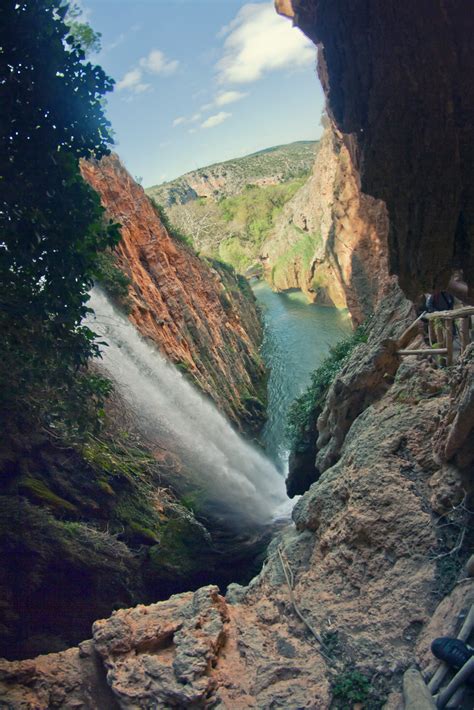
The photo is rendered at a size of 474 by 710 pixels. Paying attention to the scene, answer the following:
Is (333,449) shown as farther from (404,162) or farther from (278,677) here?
(404,162)

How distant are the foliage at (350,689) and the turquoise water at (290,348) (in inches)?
601

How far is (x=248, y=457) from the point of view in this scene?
751 inches

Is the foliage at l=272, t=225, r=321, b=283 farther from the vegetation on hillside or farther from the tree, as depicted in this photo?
the tree

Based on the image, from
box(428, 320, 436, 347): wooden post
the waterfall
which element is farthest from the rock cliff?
the waterfall

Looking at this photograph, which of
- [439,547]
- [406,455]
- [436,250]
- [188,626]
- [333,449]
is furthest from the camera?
[333,449]

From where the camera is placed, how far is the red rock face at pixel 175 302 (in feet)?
57.1

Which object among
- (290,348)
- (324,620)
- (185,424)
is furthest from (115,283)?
(290,348)

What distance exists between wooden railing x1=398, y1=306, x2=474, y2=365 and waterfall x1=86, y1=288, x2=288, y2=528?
8194 mm

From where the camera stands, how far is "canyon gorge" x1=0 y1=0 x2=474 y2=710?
3477mm

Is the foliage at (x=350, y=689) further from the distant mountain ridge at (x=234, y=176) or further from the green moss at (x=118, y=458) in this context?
the distant mountain ridge at (x=234, y=176)

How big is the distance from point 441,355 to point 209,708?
561 centimetres

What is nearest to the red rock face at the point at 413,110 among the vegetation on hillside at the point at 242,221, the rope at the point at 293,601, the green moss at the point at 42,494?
the rope at the point at 293,601

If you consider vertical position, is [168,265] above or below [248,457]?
above

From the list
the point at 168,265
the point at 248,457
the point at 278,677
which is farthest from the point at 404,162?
the point at 168,265
